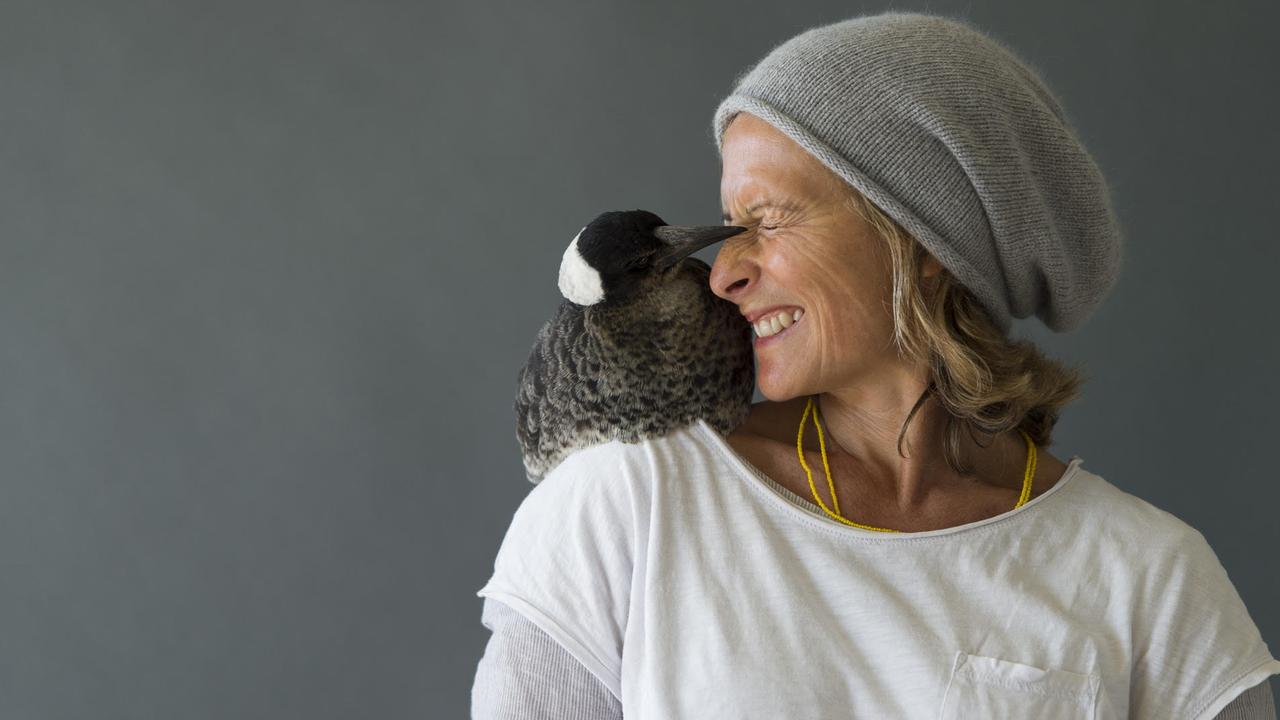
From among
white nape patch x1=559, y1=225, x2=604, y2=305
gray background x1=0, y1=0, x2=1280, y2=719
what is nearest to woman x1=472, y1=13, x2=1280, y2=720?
white nape patch x1=559, y1=225, x2=604, y2=305

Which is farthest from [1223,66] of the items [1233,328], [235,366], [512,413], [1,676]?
[1,676]

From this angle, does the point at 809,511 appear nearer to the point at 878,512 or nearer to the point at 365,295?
the point at 878,512

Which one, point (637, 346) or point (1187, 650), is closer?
point (1187, 650)

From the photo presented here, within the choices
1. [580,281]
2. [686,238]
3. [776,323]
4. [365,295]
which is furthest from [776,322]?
[365,295]

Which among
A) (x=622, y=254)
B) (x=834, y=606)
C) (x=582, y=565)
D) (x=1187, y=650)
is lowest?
(x=1187, y=650)

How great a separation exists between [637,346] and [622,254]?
11cm

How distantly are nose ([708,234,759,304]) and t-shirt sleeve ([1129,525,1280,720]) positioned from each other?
0.52 m

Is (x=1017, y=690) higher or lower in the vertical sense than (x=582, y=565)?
lower

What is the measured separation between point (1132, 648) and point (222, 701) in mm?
1631

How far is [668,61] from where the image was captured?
2.01 m

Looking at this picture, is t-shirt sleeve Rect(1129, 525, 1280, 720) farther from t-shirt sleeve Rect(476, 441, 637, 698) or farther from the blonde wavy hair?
t-shirt sleeve Rect(476, 441, 637, 698)

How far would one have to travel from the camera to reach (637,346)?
3.99 ft

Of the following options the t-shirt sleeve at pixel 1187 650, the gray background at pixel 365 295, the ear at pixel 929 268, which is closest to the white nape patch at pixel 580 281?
the ear at pixel 929 268

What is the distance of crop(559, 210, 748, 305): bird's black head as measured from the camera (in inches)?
47.6
